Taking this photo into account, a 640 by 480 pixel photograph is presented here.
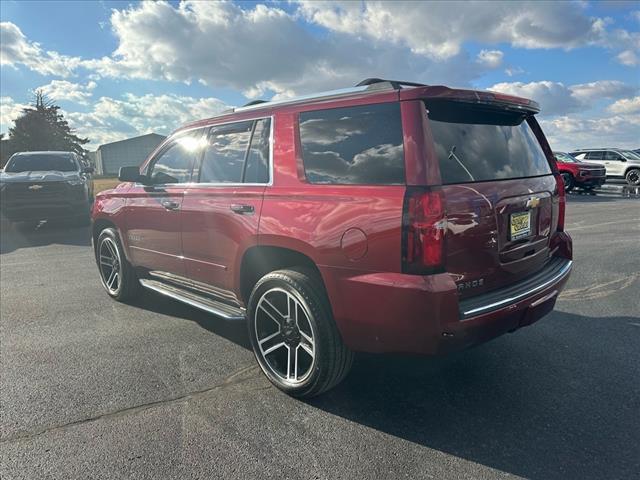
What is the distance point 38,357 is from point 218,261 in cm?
172

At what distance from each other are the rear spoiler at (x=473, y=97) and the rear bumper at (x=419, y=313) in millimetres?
1005

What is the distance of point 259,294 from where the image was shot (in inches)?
126

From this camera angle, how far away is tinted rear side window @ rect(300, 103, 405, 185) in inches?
101

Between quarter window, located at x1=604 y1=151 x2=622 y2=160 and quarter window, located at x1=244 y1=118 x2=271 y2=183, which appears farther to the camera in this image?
quarter window, located at x1=604 y1=151 x2=622 y2=160

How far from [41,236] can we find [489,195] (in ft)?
35.2

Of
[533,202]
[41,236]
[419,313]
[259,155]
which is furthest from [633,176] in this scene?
[419,313]

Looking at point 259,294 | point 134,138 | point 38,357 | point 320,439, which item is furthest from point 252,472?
point 134,138

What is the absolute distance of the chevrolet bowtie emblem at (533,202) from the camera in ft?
9.49

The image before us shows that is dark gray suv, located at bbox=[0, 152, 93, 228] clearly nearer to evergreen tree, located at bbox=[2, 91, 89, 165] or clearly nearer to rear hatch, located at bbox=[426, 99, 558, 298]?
rear hatch, located at bbox=[426, 99, 558, 298]

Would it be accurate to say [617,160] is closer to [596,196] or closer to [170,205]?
[596,196]

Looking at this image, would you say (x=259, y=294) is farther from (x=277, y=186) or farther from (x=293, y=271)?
(x=277, y=186)

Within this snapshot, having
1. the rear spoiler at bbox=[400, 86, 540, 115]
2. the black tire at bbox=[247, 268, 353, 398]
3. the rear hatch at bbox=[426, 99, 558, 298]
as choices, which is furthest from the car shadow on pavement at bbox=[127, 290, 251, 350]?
the rear spoiler at bbox=[400, 86, 540, 115]

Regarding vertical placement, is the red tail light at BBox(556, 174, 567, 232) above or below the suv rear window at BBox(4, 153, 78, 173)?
below

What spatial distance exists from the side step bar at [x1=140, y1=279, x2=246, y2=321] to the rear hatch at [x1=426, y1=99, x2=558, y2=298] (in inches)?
69.0
